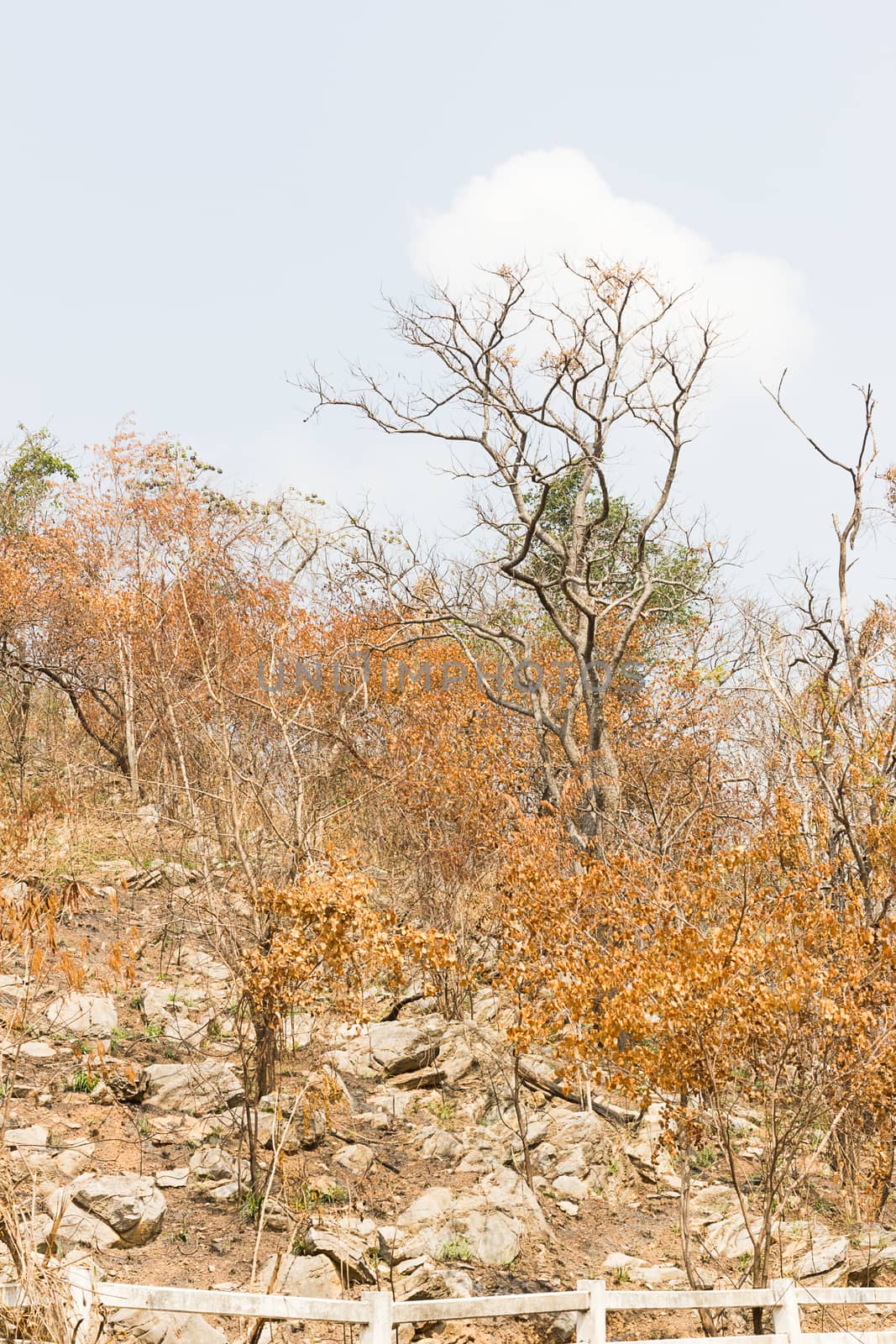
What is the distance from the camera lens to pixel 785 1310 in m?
5.54

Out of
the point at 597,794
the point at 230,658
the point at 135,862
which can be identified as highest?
the point at 230,658

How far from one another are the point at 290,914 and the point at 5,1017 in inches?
148

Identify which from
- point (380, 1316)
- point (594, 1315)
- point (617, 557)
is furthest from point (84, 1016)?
point (617, 557)

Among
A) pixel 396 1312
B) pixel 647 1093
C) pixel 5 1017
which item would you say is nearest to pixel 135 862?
pixel 5 1017

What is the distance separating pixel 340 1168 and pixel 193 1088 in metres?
1.51

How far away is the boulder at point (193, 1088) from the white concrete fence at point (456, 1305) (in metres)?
4.13

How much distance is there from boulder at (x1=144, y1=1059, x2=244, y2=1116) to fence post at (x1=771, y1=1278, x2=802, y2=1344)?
498 cm

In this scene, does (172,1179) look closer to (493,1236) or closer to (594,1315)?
(493,1236)

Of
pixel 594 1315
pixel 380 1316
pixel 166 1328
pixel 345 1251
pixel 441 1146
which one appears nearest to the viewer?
pixel 380 1316

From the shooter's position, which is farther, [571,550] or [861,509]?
[571,550]

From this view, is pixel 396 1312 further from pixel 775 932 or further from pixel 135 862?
pixel 135 862

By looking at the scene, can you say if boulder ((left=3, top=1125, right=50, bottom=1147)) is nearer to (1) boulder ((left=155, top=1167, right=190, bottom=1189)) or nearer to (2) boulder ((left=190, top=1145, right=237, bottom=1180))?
(1) boulder ((left=155, top=1167, right=190, bottom=1189))

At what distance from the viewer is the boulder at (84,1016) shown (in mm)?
9836

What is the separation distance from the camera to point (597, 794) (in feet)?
50.1
